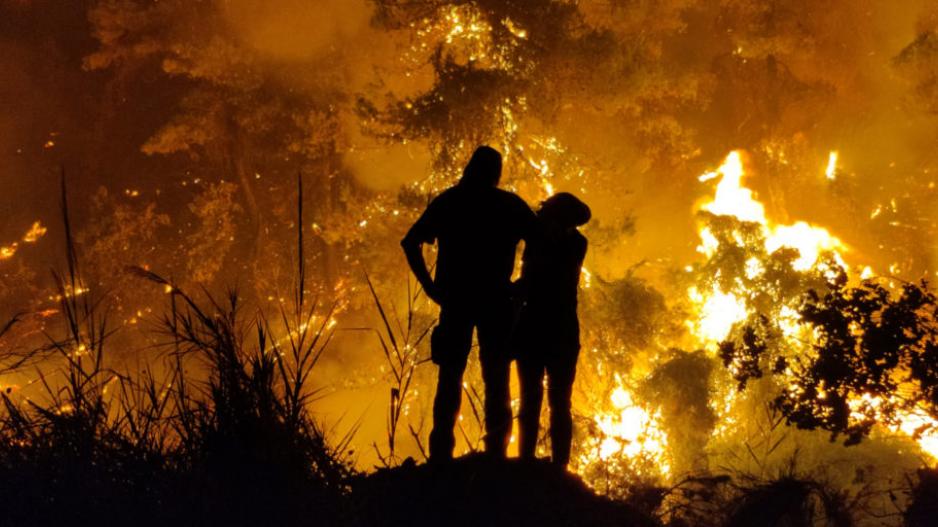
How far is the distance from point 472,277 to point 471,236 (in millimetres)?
253

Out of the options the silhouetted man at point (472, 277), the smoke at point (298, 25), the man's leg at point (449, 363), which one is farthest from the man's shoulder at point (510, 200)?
the smoke at point (298, 25)

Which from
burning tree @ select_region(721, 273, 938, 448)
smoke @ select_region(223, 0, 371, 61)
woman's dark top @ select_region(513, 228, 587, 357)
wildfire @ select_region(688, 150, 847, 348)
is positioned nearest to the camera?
woman's dark top @ select_region(513, 228, 587, 357)

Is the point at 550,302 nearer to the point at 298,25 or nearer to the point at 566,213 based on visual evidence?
the point at 566,213

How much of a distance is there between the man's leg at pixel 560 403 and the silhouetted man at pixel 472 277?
582mm

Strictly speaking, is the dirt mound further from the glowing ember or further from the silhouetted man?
the glowing ember

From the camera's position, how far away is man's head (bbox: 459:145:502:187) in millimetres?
3762

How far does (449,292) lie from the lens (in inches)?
145

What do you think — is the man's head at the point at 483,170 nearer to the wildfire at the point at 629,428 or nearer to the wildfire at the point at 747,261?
the wildfire at the point at 747,261

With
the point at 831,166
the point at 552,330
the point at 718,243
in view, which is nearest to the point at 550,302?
the point at 552,330

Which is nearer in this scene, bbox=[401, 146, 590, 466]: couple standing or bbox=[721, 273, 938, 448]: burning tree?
bbox=[401, 146, 590, 466]: couple standing

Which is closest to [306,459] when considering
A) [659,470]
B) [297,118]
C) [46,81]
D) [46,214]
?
[659,470]

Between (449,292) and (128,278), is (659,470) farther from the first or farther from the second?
(128,278)

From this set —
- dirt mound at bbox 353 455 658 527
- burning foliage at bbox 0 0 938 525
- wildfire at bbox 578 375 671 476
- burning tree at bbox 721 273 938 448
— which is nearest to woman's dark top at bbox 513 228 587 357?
dirt mound at bbox 353 455 658 527

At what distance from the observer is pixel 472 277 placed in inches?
145
